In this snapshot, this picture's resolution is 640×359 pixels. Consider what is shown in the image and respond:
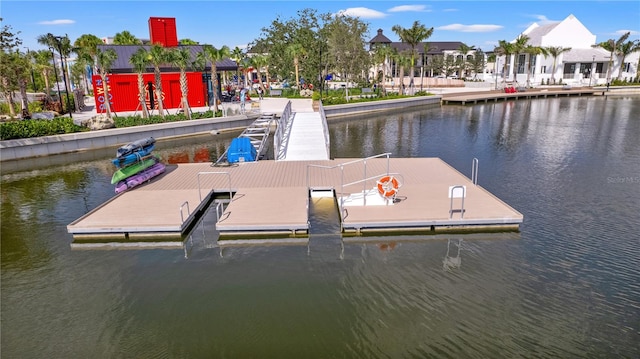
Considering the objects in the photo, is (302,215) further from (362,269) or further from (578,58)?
(578,58)

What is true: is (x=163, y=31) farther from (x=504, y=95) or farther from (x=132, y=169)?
(x=504, y=95)

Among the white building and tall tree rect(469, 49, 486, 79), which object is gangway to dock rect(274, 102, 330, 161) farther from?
tall tree rect(469, 49, 486, 79)

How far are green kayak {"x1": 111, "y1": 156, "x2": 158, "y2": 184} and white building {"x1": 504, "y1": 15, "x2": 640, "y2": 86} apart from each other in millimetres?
86522

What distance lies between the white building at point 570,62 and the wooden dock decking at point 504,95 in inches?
629

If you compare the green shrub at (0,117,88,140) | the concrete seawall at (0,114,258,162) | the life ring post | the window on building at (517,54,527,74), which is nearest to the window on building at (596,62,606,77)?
the window on building at (517,54,527,74)

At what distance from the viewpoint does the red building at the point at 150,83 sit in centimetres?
4478

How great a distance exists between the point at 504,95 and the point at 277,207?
63.1m

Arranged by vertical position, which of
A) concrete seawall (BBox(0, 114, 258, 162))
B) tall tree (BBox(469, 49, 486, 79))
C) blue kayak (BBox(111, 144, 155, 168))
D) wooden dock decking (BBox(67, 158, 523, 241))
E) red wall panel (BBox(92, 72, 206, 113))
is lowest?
wooden dock decking (BBox(67, 158, 523, 241))

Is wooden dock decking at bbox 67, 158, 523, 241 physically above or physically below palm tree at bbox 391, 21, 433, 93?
below

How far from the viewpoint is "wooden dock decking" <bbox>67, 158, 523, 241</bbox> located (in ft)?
49.8

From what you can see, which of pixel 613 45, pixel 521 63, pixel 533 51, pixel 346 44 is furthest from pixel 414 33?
pixel 613 45

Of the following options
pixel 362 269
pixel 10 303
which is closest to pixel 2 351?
pixel 10 303

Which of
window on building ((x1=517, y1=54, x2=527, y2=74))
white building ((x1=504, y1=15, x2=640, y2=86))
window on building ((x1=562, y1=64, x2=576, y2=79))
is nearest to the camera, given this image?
white building ((x1=504, y1=15, x2=640, y2=86))

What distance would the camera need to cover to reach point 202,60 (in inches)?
1538
